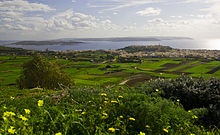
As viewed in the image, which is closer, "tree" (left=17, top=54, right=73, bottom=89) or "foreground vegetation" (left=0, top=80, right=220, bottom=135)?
"foreground vegetation" (left=0, top=80, right=220, bottom=135)

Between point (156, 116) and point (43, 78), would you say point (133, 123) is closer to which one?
point (156, 116)

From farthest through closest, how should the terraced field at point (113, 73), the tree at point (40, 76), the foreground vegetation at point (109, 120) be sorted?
the terraced field at point (113, 73), the tree at point (40, 76), the foreground vegetation at point (109, 120)

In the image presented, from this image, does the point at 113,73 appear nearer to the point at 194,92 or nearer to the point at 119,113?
the point at 194,92

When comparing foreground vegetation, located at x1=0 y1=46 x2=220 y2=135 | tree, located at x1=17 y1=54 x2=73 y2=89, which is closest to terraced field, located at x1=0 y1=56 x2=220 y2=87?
tree, located at x1=17 y1=54 x2=73 y2=89

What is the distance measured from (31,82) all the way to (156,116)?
1859 centimetres

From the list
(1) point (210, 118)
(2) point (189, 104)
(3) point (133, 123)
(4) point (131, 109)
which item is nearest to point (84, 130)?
(3) point (133, 123)

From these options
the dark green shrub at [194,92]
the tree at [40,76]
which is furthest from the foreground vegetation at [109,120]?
the tree at [40,76]

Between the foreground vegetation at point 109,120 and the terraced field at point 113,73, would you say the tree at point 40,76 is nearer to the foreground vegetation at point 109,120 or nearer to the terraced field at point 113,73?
the terraced field at point 113,73

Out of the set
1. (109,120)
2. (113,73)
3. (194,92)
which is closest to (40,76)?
(194,92)

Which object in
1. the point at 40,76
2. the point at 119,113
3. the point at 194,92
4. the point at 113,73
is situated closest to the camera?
the point at 119,113

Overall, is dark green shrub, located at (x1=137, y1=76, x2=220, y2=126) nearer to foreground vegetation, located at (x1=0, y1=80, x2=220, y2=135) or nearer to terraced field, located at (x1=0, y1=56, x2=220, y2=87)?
foreground vegetation, located at (x1=0, y1=80, x2=220, y2=135)

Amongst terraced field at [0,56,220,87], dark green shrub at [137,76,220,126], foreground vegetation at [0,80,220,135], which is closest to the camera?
foreground vegetation at [0,80,220,135]

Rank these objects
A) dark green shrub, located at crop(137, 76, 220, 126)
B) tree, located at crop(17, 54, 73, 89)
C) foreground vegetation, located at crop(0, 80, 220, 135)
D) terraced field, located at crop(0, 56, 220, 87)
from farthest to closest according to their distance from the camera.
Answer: terraced field, located at crop(0, 56, 220, 87) → tree, located at crop(17, 54, 73, 89) → dark green shrub, located at crop(137, 76, 220, 126) → foreground vegetation, located at crop(0, 80, 220, 135)

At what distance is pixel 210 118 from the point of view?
19.3 ft
